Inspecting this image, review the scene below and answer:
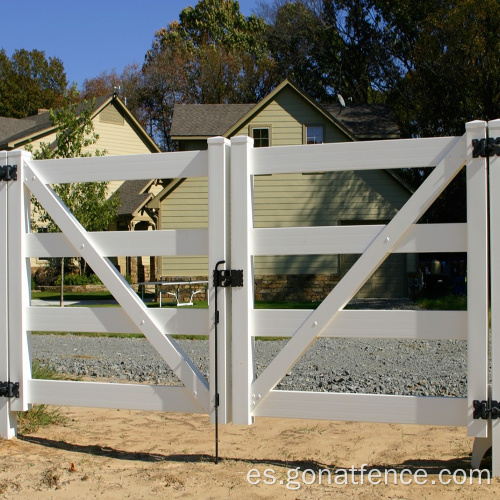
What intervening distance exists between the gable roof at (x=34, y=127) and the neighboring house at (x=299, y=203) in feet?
27.1

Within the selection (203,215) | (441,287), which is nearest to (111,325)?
(203,215)

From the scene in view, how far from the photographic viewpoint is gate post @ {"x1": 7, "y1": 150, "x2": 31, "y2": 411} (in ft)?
15.1

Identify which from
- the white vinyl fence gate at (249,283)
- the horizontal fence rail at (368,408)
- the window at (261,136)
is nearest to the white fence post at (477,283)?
the white vinyl fence gate at (249,283)

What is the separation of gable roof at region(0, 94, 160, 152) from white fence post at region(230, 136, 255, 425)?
21882mm

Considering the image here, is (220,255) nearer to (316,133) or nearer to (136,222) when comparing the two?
(316,133)

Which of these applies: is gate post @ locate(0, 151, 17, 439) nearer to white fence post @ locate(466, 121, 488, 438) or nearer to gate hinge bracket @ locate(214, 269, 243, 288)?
gate hinge bracket @ locate(214, 269, 243, 288)

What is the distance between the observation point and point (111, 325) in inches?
174

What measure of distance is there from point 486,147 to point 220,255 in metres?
1.69

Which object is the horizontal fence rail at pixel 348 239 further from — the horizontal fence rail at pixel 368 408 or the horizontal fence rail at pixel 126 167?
the horizontal fence rail at pixel 368 408

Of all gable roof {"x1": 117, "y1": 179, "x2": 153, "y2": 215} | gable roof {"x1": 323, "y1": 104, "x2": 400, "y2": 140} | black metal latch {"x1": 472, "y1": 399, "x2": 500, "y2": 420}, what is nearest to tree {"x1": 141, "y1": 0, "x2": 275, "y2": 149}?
gable roof {"x1": 117, "y1": 179, "x2": 153, "y2": 215}

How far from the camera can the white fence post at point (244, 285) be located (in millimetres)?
4133

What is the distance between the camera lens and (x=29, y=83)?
139ft

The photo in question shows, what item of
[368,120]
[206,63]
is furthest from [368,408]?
[206,63]

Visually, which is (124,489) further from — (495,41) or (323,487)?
(495,41)
